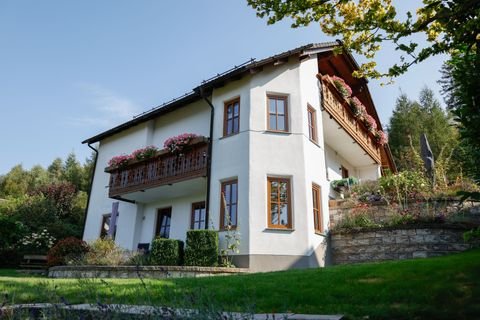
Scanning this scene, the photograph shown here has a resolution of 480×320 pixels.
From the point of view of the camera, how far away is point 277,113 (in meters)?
12.7

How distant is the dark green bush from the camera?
1100 centimetres

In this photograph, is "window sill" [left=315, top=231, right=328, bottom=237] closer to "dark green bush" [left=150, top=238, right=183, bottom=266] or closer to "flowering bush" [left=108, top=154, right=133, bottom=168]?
"dark green bush" [left=150, top=238, right=183, bottom=266]

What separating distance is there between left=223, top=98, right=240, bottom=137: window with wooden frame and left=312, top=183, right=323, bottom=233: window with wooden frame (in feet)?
11.4

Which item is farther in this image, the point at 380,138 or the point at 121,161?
the point at 380,138

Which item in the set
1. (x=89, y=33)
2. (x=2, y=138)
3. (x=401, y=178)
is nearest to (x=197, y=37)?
(x=89, y=33)

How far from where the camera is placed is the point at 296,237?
36.1 ft

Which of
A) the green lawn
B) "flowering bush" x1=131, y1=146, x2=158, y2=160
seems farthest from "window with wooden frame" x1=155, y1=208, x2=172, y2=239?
the green lawn

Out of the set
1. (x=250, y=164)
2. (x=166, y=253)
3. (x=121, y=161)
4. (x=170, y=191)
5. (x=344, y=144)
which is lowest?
Result: (x=166, y=253)

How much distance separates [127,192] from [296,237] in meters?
7.67

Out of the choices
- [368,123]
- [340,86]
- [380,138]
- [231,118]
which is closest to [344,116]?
[340,86]

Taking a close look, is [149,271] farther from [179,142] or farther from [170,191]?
[179,142]

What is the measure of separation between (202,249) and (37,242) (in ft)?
37.1

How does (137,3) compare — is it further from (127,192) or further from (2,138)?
(2,138)

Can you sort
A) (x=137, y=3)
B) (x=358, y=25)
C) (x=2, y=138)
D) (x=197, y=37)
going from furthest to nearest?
(x=2, y=138), (x=197, y=37), (x=137, y=3), (x=358, y=25)
